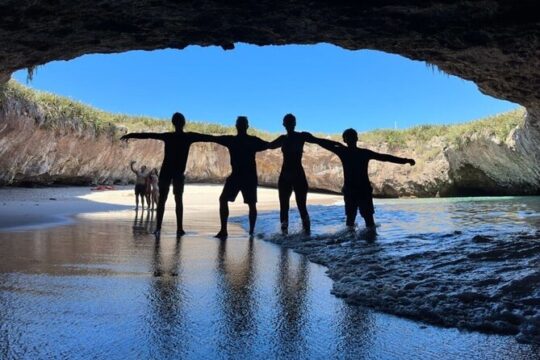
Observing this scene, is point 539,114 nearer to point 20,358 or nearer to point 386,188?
point 20,358

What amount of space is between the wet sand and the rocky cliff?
14.3 m

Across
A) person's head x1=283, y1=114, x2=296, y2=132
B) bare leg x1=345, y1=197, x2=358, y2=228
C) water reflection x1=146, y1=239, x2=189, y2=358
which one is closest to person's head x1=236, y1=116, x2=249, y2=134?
person's head x1=283, y1=114, x2=296, y2=132

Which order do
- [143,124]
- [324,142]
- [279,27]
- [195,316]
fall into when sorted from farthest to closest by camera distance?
1. [143,124]
2. [324,142]
3. [279,27]
4. [195,316]

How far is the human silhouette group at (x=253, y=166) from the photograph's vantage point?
305 inches

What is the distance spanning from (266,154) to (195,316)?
28.6m

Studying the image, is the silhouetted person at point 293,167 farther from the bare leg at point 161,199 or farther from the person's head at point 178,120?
the bare leg at point 161,199

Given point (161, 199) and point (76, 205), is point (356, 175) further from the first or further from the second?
point (76, 205)

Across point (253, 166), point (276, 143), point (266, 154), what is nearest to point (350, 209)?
point (276, 143)

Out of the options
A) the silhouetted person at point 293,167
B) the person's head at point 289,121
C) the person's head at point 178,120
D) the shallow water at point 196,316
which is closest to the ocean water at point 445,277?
the shallow water at point 196,316

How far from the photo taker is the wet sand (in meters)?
2.42

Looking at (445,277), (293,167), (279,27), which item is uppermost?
(279,27)

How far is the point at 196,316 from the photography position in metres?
3.02

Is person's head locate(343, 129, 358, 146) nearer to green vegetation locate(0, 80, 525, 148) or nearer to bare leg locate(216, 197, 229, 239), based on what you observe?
bare leg locate(216, 197, 229, 239)

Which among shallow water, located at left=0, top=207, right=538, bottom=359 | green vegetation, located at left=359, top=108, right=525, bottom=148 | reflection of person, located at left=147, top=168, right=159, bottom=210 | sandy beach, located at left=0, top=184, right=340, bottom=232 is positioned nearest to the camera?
shallow water, located at left=0, top=207, right=538, bottom=359
